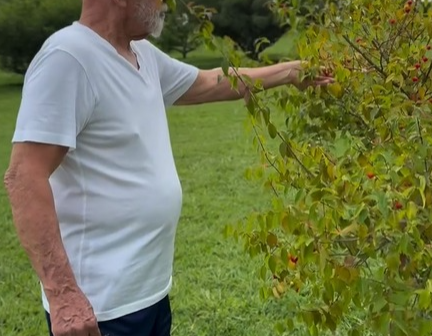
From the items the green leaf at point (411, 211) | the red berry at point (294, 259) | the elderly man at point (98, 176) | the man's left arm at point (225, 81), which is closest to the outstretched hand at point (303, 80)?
the man's left arm at point (225, 81)

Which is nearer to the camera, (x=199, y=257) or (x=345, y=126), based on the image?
(x=345, y=126)

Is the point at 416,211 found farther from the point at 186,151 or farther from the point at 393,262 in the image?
the point at 186,151

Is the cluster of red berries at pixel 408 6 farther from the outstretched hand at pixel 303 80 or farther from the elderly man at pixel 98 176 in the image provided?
the elderly man at pixel 98 176

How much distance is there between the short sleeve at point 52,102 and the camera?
1.81m

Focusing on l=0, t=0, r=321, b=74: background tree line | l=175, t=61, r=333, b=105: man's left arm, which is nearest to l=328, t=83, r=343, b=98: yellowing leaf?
l=175, t=61, r=333, b=105: man's left arm

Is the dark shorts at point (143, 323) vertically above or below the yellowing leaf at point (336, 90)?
below

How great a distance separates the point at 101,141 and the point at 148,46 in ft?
1.63

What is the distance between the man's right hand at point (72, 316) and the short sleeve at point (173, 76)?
33.5 inches

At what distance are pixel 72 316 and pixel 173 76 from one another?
95 centimetres

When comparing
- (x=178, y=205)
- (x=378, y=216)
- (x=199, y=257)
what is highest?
(x=378, y=216)

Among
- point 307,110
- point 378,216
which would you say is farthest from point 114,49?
point 378,216

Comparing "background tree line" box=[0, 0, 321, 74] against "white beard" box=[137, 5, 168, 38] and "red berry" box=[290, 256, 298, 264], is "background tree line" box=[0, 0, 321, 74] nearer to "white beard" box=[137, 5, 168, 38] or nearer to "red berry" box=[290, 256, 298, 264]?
"white beard" box=[137, 5, 168, 38]

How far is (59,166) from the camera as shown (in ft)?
6.42

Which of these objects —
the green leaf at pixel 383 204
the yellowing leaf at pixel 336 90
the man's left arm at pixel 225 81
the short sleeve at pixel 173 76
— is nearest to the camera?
the green leaf at pixel 383 204
